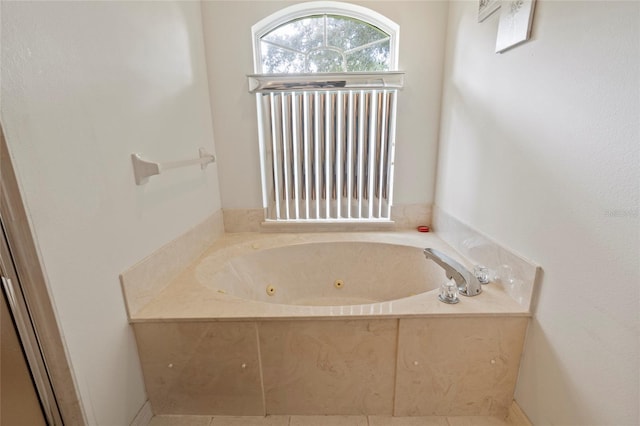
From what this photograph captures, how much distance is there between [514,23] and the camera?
109cm

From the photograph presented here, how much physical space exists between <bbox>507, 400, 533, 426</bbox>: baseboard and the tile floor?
0.03 meters

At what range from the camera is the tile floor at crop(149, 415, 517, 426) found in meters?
1.20

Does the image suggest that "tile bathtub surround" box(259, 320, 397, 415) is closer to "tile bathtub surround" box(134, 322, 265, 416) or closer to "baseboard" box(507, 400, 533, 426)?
Result: "tile bathtub surround" box(134, 322, 265, 416)

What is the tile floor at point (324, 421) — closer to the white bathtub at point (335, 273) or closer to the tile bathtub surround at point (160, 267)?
the tile bathtub surround at point (160, 267)

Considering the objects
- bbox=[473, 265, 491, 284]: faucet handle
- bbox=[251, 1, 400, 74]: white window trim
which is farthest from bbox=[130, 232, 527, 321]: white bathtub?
bbox=[251, 1, 400, 74]: white window trim

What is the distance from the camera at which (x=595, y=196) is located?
802 mm

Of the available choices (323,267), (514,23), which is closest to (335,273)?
(323,267)

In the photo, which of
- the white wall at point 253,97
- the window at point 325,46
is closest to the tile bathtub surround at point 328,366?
the white wall at point 253,97

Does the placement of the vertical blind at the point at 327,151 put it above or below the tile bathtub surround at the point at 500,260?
above

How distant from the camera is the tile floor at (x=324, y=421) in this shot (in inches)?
47.2

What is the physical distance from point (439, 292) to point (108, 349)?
1309 mm

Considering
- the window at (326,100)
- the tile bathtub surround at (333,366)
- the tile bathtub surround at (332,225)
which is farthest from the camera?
the tile bathtub surround at (332,225)

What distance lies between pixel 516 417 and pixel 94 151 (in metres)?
1.91

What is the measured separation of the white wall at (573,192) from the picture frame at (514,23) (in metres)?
0.04
